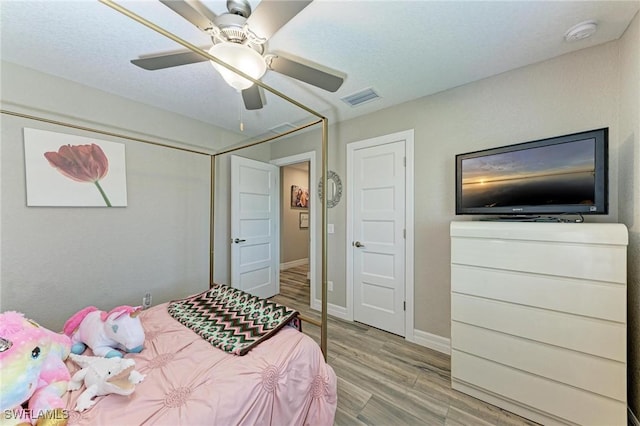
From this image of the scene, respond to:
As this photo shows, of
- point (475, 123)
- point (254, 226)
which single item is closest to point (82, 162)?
point (254, 226)

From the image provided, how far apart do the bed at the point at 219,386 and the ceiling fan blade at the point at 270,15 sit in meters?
1.74

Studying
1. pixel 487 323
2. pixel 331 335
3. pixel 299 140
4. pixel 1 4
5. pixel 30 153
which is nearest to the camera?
pixel 1 4

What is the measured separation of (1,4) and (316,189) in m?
2.77


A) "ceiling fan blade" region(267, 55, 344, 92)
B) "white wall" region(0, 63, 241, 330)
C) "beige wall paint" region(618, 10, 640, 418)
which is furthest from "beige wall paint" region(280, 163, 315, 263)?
"beige wall paint" region(618, 10, 640, 418)

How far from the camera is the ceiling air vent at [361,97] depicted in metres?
2.32

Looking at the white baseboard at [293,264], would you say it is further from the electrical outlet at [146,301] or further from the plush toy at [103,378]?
the plush toy at [103,378]

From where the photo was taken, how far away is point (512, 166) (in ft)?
5.86

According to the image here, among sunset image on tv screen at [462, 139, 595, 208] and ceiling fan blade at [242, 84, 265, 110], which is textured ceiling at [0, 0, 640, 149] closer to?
ceiling fan blade at [242, 84, 265, 110]

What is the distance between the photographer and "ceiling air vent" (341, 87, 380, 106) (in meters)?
2.32

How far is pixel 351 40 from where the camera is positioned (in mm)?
1622

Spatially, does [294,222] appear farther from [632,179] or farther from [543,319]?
[632,179]

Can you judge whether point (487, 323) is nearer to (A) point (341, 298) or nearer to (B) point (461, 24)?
(A) point (341, 298)

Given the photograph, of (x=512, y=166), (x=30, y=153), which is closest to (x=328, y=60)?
(x=512, y=166)

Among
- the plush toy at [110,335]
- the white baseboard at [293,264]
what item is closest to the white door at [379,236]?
the plush toy at [110,335]
